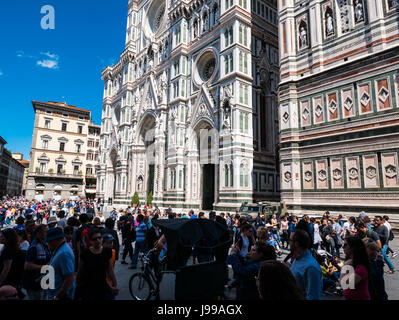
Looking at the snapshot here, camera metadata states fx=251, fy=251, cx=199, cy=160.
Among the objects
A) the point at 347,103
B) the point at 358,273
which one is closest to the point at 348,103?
the point at 347,103

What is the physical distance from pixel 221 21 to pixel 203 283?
2487cm

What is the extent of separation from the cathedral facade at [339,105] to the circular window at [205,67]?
29.7 feet

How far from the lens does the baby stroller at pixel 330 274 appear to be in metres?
6.32

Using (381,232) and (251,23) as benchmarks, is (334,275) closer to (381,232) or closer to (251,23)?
(381,232)

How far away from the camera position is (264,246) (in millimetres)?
3830

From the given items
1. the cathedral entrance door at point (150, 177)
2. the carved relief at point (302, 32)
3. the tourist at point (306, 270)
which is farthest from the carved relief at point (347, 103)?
the cathedral entrance door at point (150, 177)

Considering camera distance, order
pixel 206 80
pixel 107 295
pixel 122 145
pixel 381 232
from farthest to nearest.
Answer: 1. pixel 122 145
2. pixel 206 80
3. pixel 381 232
4. pixel 107 295

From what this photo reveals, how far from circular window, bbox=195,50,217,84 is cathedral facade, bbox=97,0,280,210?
11 centimetres

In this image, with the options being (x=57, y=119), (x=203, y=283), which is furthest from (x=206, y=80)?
(x=57, y=119)

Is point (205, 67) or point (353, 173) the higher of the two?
point (205, 67)

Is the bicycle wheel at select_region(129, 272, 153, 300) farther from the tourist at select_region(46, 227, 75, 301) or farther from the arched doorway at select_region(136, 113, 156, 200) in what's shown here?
the arched doorway at select_region(136, 113, 156, 200)

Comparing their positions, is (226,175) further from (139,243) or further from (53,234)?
(53,234)

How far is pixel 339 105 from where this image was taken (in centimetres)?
1573

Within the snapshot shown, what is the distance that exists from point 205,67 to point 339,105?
16202 millimetres
